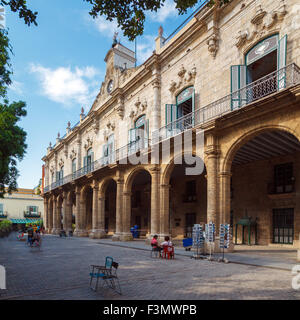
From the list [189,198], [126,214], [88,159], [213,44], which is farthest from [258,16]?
[88,159]

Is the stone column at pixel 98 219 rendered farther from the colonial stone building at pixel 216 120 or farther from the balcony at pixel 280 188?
the balcony at pixel 280 188

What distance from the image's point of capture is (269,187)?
52.8 ft

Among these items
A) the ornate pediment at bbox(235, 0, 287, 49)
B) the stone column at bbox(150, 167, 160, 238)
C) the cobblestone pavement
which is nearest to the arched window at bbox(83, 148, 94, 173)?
the stone column at bbox(150, 167, 160, 238)

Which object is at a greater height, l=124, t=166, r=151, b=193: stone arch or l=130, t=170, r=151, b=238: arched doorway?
l=124, t=166, r=151, b=193: stone arch

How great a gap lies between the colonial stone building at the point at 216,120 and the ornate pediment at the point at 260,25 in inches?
1.7

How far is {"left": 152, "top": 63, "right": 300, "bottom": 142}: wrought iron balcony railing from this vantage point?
424 inches

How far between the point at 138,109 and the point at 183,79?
16.4 feet

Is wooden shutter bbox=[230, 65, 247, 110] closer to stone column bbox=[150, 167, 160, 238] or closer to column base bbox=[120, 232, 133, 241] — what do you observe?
stone column bbox=[150, 167, 160, 238]

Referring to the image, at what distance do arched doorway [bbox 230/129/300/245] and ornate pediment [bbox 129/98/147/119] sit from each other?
7444 millimetres

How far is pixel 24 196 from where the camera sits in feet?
184

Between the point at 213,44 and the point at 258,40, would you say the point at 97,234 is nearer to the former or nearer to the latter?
the point at 213,44

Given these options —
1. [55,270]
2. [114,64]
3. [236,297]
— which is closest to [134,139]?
[114,64]

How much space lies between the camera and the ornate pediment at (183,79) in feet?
52.5
